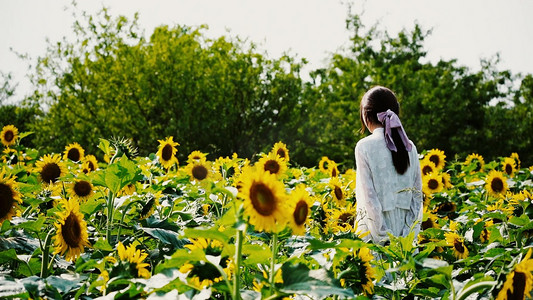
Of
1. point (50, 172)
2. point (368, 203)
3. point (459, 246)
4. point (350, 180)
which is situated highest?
point (50, 172)

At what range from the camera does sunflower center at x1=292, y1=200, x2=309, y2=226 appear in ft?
4.31

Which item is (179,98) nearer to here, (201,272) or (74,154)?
(74,154)

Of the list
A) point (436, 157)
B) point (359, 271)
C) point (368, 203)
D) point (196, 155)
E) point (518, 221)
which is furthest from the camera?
point (436, 157)

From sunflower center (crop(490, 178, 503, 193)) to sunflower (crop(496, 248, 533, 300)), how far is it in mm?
3425

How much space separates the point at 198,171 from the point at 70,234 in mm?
1980

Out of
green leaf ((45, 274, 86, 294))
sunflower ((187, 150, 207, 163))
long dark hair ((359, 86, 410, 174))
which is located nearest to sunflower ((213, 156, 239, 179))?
sunflower ((187, 150, 207, 163))

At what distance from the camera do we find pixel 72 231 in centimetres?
179

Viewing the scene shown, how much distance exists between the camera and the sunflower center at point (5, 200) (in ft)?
6.57

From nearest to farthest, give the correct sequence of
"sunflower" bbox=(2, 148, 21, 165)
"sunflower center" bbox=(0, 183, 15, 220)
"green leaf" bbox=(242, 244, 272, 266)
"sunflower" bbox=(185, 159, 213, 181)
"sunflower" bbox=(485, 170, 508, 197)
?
"green leaf" bbox=(242, 244, 272, 266), "sunflower center" bbox=(0, 183, 15, 220), "sunflower" bbox=(185, 159, 213, 181), "sunflower" bbox=(2, 148, 21, 165), "sunflower" bbox=(485, 170, 508, 197)

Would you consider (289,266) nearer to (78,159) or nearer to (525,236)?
(525,236)

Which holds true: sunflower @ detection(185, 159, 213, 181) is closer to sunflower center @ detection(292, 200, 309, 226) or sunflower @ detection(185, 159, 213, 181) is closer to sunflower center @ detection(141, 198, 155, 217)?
sunflower center @ detection(141, 198, 155, 217)

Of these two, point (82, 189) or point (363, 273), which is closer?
point (363, 273)

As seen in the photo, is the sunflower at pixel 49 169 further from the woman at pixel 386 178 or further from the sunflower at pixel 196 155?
the woman at pixel 386 178

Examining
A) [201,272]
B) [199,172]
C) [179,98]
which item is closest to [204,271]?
[201,272]
